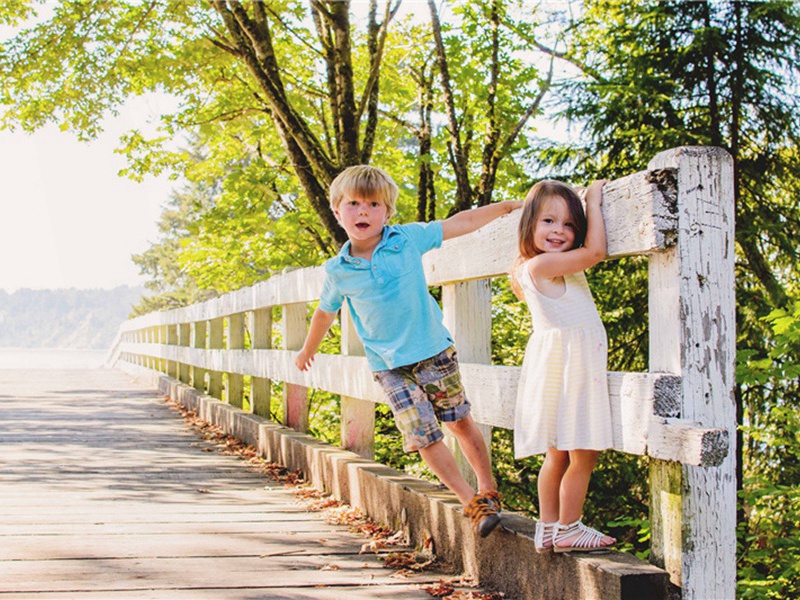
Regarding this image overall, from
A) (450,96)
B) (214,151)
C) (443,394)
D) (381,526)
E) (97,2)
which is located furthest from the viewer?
(214,151)

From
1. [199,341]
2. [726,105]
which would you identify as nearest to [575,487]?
[726,105]

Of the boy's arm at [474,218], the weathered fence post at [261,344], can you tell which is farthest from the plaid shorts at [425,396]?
the weathered fence post at [261,344]

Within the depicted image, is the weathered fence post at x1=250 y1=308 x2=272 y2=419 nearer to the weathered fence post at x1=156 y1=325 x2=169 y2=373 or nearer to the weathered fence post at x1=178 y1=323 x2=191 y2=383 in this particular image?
the weathered fence post at x1=178 y1=323 x2=191 y2=383

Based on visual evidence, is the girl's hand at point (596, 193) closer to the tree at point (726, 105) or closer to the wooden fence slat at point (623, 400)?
the wooden fence slat at point (623, 400)

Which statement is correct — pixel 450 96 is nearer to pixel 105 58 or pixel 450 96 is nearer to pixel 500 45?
pixel 500 45

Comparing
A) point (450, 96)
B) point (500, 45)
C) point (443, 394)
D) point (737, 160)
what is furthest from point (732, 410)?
point (500, 45)

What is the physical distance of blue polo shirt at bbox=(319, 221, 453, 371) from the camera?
11.5ft

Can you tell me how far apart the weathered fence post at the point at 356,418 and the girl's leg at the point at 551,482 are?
6.90ft

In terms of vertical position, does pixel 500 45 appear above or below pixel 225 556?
above

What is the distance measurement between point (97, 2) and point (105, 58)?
0.89 m

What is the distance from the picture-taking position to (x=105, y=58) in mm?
12445

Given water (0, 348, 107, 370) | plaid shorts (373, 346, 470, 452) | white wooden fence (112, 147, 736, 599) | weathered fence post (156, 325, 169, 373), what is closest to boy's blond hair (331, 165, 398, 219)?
plaid shorts (373, 346, 470, 452)

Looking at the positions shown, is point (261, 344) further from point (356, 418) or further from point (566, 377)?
point (566, 377)

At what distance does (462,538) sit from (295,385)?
317 cm
